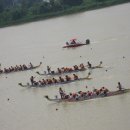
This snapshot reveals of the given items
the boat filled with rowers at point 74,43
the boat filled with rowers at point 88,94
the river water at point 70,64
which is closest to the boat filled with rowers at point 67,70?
the river water at point 70,64

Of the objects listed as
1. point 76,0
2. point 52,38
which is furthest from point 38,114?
point 76,0

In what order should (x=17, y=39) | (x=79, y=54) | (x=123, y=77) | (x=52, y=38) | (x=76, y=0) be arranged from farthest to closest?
(x=76, y=0)
(x=17, y=39)
(x=52, y=38)
(x=79, y=54)
(x=123, y=77)

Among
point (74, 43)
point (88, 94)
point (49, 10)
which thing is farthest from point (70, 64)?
point (49, 10)

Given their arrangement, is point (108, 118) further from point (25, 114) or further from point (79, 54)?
point (79, 54)

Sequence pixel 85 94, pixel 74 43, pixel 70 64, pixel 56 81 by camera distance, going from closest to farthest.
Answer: pixel 85 94 < pixel 56 81 < pixel 70 64 < pixel 74 43

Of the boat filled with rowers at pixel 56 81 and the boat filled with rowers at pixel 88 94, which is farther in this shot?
the boat filled with rowers at pixel 56 81

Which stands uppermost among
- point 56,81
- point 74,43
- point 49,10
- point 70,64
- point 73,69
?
point 49,10

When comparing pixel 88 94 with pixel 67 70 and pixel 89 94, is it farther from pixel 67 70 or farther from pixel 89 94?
pixel 67 70

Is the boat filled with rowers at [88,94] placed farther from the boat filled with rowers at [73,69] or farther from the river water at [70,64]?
the boat filled with rowers at [73,69]

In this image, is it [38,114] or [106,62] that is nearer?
[38,114]
